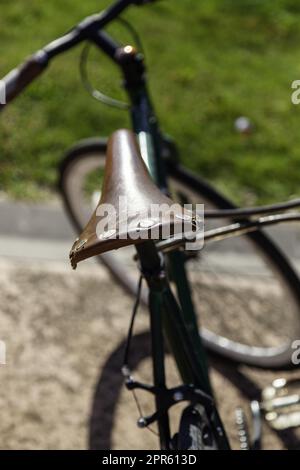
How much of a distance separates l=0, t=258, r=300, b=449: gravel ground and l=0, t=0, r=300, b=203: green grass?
0.82 metres

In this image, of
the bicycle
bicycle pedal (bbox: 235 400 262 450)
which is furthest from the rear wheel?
bicycle pedal (bbox: 235 400 262 450)

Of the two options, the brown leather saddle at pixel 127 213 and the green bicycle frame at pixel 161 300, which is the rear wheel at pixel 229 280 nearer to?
the green bicycle frame at pixel 161 300

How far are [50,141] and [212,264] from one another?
1406mm

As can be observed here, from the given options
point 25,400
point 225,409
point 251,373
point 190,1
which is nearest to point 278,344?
point 251,373

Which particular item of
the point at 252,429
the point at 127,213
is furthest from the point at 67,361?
the point at 127,213

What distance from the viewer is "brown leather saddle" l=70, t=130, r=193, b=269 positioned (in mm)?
1304

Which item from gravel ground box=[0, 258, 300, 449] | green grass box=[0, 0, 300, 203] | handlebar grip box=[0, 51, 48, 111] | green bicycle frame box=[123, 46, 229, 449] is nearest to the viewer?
Result: green bicycle frame box=[123, 46, 229, 449]

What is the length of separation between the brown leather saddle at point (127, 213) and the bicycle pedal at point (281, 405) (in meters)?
1.30

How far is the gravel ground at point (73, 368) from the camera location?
2602 mm

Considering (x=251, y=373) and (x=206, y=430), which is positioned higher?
(x=206, y=430)

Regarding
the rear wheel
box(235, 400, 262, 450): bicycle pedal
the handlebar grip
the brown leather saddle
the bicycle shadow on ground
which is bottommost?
box(235, 400, 262, 450): bicycle pedal

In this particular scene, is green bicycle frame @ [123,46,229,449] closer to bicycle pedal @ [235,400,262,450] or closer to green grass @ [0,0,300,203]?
bicycle pedal @ [235,400,262,450]

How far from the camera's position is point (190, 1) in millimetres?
5777
